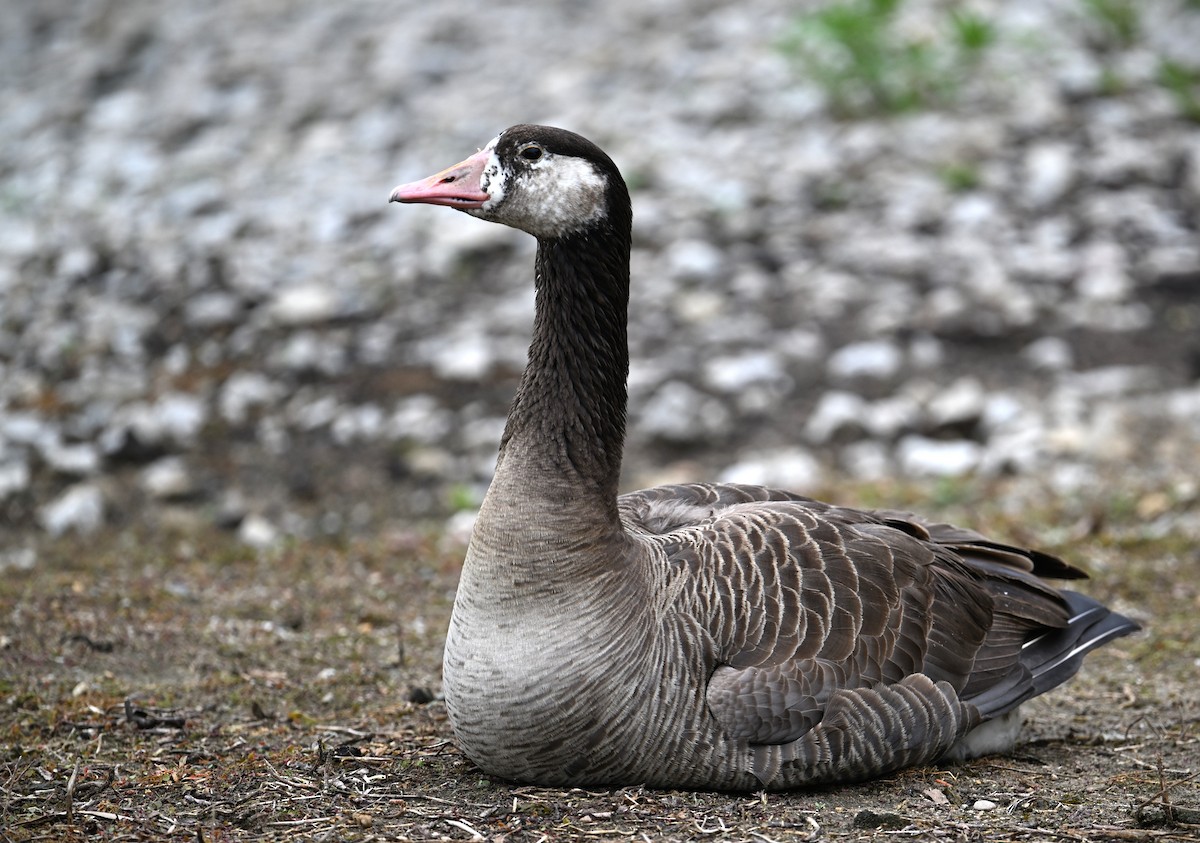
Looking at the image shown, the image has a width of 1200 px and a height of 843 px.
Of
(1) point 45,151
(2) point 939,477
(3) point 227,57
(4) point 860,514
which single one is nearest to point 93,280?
(1) point 45,151

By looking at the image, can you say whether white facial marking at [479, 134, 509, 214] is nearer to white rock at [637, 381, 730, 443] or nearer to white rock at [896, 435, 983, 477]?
white rock at [637, 381, 730, 443]

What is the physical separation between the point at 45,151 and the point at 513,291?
21.6ft

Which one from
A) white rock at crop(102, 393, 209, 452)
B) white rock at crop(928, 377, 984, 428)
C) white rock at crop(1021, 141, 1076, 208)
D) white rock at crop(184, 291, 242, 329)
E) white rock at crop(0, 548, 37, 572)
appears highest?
white rock at crop(1021, 141, 1076, 208)

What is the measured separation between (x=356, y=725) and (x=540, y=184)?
8.56ft

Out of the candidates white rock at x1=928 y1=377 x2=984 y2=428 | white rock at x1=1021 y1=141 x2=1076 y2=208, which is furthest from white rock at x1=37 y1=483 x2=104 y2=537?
white rock at x1=1021 y1=141 x2=1076 y2=208

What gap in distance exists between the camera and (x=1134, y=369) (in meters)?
10.5

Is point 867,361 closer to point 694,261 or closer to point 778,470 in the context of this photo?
point 778,470

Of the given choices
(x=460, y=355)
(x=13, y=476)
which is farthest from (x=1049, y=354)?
(x=13, y=476)

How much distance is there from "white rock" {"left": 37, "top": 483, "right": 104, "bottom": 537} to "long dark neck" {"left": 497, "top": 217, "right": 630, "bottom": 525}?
16.4 feet

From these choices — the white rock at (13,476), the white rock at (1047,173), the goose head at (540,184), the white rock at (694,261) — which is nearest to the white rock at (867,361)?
the white rock at (694,261)

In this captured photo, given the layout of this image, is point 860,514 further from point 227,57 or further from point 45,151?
point 227,57

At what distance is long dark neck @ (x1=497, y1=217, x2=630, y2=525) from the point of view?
5312 millimetres

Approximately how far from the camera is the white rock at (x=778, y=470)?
9.61m

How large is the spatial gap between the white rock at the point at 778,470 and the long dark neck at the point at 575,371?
4.23 metres
